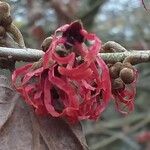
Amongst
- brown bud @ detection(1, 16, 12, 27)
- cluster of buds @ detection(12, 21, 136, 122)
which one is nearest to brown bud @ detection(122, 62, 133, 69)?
cluster of buds @ detection(12, 21, 136, 122)

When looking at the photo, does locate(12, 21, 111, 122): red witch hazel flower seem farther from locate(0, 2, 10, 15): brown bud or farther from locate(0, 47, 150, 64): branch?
locate(0, 2, 10, 15): brown bud

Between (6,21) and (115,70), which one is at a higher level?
(6,21)

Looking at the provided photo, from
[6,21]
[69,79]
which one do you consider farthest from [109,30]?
[69,79]

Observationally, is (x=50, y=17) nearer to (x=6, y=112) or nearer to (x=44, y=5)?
(x=44, y=5)

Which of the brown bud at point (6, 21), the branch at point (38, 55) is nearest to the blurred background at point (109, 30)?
the brown bud at point (6, 21)

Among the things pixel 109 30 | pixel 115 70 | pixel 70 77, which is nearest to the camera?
pixel 70 77

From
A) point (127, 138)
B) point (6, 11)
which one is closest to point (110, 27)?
point (127, 138)

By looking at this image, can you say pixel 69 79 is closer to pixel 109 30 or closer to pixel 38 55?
pixel 38 55
